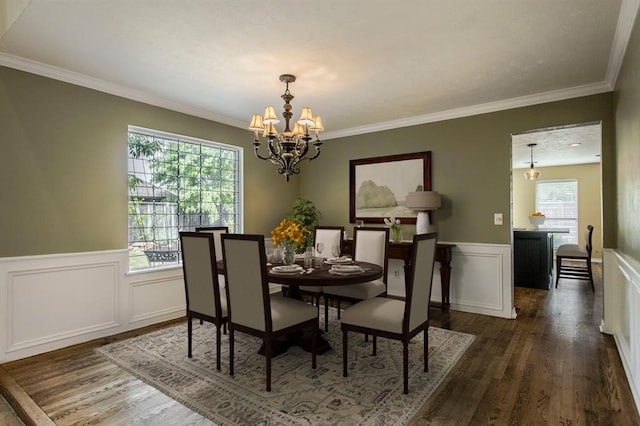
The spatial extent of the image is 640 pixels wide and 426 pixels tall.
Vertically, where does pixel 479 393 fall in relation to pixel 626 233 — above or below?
below

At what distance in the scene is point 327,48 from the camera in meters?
2.69

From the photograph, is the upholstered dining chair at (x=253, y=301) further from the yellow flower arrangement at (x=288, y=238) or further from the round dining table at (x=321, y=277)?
the yellow flower arrangement at (x=288, y=238)

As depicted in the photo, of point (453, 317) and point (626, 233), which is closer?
point (626, 233)

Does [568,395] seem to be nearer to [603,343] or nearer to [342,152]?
[603,343]

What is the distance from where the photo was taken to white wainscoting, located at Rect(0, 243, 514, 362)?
2945mm

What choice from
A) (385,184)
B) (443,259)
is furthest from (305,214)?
(443,259)

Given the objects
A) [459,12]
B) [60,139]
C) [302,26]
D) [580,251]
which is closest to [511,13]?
[459,12]

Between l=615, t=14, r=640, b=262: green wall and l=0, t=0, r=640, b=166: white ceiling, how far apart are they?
0.20 m

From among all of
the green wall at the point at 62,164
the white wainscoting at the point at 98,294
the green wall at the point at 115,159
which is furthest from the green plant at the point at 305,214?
the green wall at the point at 62,164

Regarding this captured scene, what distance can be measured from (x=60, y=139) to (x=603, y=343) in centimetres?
530

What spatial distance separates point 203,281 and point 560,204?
30.4ft

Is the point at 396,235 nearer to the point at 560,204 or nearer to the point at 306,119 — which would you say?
the point at 306,119

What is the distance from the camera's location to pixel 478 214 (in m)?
4.24

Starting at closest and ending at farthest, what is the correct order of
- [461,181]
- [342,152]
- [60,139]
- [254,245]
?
[254,245] → [60,139] → [461,181] → [342,152]
